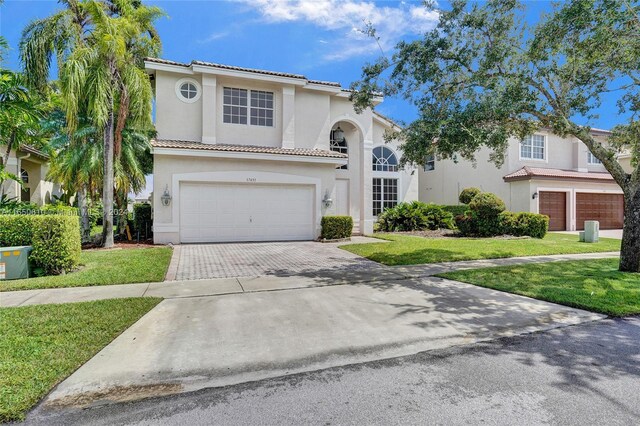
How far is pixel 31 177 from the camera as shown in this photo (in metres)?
21.3

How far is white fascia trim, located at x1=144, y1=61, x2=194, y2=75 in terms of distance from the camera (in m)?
14.4

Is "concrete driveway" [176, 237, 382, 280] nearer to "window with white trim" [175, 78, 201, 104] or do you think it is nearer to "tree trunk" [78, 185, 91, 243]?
"tree trunk" [78, 185, 91, 243]

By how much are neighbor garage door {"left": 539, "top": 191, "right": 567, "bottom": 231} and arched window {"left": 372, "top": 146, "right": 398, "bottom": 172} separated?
29.4ft

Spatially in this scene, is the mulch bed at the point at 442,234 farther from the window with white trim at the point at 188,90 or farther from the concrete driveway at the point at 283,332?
the window with white trim at the point at 188,90

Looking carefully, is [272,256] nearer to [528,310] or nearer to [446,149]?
[446,149]

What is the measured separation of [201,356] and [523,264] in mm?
9021

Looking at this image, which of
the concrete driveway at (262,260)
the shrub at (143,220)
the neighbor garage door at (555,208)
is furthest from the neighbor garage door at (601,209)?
the shrub at (143,220)

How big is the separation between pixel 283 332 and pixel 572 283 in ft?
21.2

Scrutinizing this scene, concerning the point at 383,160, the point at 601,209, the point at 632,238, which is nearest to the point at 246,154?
the point at 383,160

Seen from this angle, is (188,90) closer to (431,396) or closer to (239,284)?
(239,284)

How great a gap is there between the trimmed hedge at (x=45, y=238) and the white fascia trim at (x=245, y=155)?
546cm

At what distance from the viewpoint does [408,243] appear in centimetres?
1344

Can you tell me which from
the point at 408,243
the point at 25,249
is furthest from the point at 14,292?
the point at 408,243

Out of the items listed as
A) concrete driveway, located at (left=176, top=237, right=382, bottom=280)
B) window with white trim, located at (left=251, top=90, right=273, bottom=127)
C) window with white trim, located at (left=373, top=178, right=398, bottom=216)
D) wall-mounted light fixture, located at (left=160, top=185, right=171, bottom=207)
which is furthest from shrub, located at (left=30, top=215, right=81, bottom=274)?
window with white trim, located at (left=373, top=178, right=398, bottom=216)
